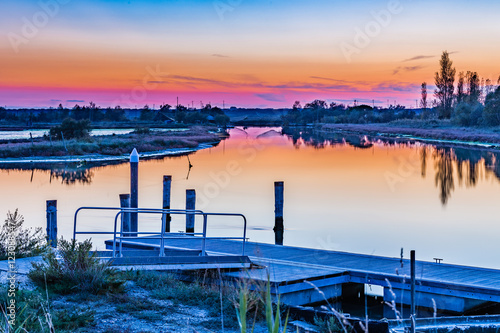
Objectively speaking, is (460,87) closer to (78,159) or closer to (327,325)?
(78,159)

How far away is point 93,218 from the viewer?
2467 cm

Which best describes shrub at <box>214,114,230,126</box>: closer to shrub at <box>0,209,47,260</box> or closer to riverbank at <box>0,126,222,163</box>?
riverbank at <box>0,126,222,163</box>

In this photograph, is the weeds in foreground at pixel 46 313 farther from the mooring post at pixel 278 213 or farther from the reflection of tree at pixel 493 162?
the reflection of tree at pixel 493 162

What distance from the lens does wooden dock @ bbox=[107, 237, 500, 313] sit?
1061cm

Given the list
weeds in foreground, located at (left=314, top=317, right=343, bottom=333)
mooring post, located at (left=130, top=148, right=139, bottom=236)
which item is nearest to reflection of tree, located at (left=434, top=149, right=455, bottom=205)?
mooring post, located at (left=130, top=148, right=139, bottom=236)

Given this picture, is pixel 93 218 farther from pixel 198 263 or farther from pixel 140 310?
pixel 140 310

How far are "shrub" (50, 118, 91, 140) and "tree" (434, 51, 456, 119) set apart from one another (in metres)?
75.3

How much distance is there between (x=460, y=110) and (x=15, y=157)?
73.8 m

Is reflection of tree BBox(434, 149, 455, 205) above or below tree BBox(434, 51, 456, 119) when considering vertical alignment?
below

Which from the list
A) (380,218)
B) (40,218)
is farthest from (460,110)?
(40,218)

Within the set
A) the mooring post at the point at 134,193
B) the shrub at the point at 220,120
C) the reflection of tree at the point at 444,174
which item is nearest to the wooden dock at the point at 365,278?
the mooring post at the point at 134,193

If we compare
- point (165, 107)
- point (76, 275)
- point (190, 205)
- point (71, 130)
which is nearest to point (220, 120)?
point (165, 107)

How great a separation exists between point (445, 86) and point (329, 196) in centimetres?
9494

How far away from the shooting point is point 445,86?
119562 millimetres
